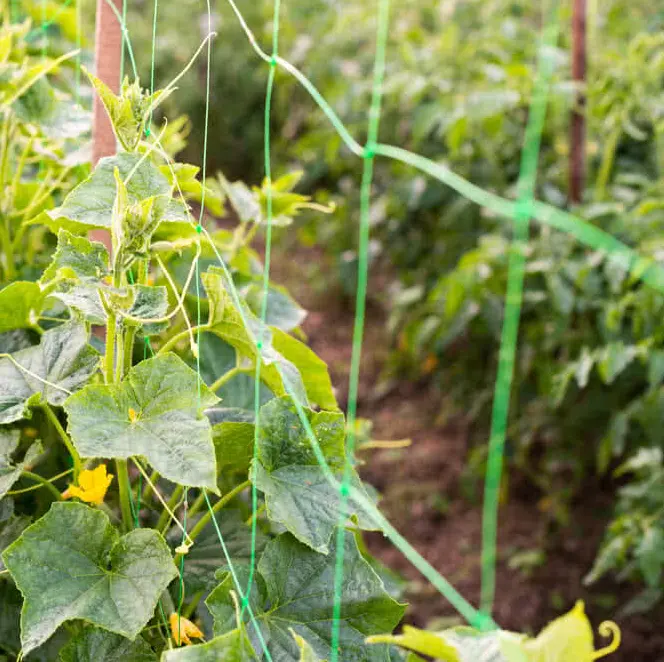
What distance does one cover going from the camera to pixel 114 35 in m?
1.32

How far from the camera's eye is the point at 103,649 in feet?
3.18

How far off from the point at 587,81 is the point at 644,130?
0.90 feet

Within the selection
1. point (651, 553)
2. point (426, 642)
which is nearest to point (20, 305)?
point (426, 642)

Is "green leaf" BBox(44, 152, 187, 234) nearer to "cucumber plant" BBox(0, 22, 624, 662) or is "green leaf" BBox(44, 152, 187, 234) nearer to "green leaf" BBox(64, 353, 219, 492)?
"cucumber plant" BBox(0, 22, 624, 662)

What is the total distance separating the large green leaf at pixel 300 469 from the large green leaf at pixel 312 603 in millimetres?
44

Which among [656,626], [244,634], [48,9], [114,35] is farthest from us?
[656,626]

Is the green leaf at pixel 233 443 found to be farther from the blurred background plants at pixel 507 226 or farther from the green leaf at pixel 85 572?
the blurred background plants at pixel 507 226

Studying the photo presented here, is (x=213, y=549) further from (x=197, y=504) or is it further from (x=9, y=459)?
(x=9, y=459)

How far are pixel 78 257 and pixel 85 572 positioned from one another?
0.33 meters

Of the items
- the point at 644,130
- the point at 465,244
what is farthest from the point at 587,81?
the point at 465,244

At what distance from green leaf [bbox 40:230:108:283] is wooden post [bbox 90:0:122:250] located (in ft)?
0.89

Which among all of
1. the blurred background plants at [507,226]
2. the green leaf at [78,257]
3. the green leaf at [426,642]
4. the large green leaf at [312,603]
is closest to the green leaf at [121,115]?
the green leaf at [78,257]

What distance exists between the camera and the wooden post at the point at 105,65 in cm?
132

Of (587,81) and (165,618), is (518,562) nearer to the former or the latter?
(587,81)
